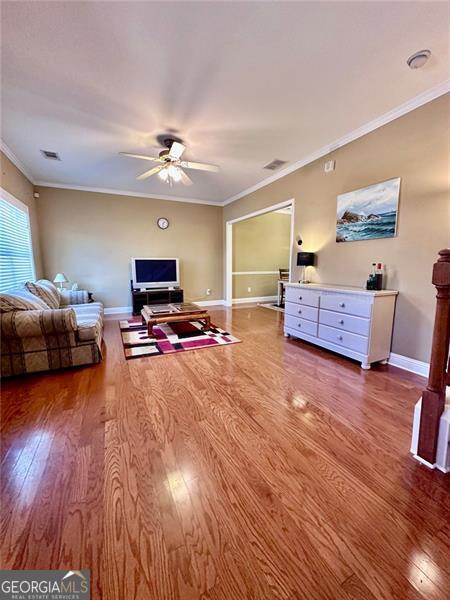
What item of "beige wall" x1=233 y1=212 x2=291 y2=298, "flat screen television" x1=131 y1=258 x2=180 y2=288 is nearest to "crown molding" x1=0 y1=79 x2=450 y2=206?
"beige wall" x1=233 y1=212 x2=291 y2=298

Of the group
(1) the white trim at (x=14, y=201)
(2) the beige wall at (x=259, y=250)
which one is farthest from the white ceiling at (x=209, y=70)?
(2) the beige wall at (x=259, y=250)

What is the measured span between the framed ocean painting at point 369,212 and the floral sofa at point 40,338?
340 cm

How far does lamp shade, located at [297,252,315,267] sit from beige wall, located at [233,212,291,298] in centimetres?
306

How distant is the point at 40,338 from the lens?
101 inches

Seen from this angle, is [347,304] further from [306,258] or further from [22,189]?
[22,189]

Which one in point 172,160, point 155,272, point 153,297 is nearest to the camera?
point 172,160

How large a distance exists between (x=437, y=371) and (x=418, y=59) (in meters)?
2.40

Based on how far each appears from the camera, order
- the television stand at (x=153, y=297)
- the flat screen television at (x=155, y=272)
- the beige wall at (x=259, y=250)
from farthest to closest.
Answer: the beige wall at (x=259, y=250)
the flat screen television at (x=155, y=272)
the television stand at (x=153, y=297)

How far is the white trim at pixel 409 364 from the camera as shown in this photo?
2570 millimetres

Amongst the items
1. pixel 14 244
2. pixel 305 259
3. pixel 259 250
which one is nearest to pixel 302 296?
pixel 305 259

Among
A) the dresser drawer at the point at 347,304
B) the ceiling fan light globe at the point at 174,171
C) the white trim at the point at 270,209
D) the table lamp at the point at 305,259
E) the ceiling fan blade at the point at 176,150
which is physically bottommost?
the dresser drawer at the point at 347,304

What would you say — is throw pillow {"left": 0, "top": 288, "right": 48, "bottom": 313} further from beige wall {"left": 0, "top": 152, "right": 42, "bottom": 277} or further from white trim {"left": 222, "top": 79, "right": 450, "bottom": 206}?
white trim {"left": 222, "top": 79, "right": 450, "bottom": 206}

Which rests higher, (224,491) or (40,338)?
(40,338)

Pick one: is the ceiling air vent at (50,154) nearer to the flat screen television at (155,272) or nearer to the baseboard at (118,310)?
the flat screen television at (155,272)
